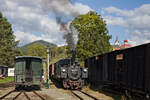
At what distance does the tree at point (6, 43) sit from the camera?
63.2 metres

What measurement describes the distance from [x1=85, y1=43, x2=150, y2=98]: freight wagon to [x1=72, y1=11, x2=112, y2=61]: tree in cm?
1824

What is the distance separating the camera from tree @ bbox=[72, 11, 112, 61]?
4081cm

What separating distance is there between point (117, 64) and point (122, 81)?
1744 millimetres

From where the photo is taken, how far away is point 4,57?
63.3m

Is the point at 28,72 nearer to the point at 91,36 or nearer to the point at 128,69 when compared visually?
the point at 128,69

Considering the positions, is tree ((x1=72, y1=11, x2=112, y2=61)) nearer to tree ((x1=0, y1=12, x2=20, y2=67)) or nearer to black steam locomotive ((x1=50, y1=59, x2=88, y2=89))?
black steam locomotive ((x1=50, y1=59, x2=88, y2=89))

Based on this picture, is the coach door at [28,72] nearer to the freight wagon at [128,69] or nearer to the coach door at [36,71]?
the coach door at [36,71]

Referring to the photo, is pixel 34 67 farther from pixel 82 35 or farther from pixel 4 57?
pixel 4 57

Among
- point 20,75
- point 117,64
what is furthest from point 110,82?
point 20,75

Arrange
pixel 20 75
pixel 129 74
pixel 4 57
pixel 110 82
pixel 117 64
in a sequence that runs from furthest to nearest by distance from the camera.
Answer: pixel 4 57, pixel 20 75, pixel 110 82, pixel 117 64, pixel 129 74

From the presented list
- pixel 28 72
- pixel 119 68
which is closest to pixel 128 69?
pixel 119 68

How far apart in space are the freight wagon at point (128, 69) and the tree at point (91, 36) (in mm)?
18236

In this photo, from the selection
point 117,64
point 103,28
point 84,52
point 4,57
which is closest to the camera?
point 117,64

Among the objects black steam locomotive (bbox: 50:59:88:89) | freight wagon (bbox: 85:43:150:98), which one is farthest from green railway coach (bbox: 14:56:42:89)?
freight wagon (bbox: 85:43:150:98)
